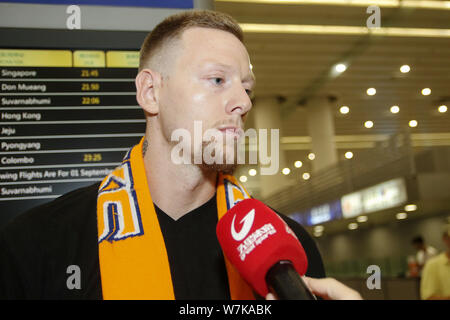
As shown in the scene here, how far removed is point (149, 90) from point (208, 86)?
0.31 metres

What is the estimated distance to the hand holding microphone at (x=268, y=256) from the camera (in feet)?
3.70

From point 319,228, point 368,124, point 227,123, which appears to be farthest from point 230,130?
point 319,228

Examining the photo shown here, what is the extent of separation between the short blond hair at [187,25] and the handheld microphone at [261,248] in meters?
0.81

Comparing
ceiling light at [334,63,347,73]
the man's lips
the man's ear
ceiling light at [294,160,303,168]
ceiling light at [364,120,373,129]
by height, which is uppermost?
ceiling light at [294,160,303,168]

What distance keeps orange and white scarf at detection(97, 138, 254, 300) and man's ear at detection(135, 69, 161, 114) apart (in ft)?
0.63

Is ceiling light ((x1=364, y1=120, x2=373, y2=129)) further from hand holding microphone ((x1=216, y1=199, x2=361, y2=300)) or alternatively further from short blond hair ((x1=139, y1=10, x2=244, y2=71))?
hand holding microphone ((x1=216, y1=199, x2=361, y2=300))

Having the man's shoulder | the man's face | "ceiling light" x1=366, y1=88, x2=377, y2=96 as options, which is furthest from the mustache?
"ceiling light" x1=366, y1=88, x2=377, y2=96

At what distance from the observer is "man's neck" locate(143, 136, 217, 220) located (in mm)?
1795

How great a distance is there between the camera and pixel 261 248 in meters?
1.26

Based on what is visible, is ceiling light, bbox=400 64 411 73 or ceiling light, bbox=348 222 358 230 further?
ceiling light, bbox=348 222 358 230

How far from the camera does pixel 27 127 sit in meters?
2.24

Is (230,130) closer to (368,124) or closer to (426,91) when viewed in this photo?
(426,91)
